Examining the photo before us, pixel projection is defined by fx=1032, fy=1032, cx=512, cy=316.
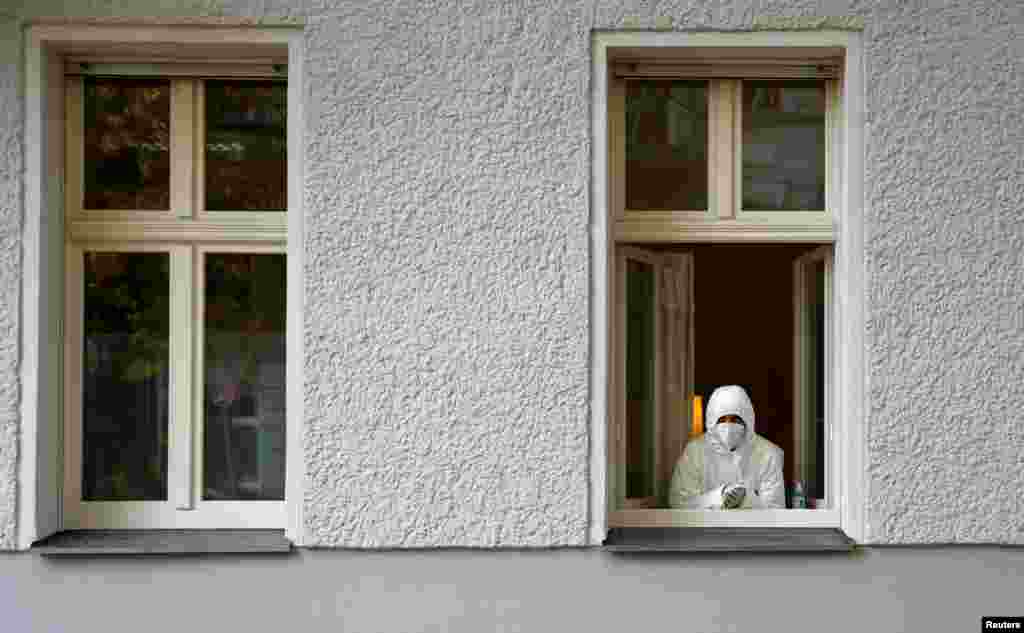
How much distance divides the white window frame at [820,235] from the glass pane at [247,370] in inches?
56.9

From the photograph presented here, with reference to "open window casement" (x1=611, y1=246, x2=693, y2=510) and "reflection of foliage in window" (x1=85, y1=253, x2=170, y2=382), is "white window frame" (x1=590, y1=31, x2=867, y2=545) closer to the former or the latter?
"open window casement" (x1=611, y1=246, x2=693, y2=510)

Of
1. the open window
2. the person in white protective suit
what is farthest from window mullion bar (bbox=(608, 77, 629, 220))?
the person in white protective suit

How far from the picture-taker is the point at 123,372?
15.4 feet

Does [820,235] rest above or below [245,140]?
below

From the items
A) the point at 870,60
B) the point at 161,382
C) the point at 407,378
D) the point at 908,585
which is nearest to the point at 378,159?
the point at 407,378

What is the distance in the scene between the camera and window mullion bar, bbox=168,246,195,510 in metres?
4.67

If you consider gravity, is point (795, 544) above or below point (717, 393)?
below

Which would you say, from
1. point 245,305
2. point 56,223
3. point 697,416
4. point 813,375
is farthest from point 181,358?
point 813,375

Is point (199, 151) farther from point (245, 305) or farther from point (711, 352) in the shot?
point (711, 352)

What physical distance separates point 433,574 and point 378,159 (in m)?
1.80

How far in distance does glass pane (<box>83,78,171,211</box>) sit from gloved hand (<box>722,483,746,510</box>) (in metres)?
2.86

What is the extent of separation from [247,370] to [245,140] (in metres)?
1.05

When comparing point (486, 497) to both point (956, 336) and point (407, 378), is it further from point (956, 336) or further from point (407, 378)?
point (956, 336)

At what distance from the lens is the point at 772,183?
15.5 ft
